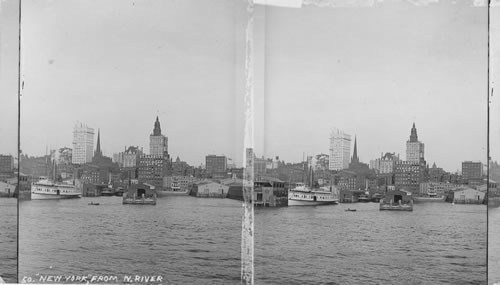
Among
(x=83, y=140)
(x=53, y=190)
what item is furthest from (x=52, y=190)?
(x=83, y=140)

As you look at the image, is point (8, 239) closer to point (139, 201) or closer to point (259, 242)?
point (139, 201)

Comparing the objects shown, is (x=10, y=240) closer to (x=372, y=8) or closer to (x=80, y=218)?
(x=80, y=218)

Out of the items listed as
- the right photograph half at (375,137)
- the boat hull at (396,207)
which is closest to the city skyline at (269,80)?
the right photograph half at (375,137)

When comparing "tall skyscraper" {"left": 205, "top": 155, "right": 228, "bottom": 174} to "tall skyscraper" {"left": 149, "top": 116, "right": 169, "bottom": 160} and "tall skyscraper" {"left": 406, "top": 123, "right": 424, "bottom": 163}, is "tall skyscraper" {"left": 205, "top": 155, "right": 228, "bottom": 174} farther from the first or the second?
"tall skyscraper" {"left": 406, "top": 123, "right": 424, "bottom": 163}

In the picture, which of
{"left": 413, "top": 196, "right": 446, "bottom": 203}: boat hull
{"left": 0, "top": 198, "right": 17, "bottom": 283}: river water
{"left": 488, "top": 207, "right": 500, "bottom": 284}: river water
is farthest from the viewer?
{"left": 0, "top": 198, "right": 17, "bottom": 283}: river water

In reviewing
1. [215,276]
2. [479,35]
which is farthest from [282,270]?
[479,35]

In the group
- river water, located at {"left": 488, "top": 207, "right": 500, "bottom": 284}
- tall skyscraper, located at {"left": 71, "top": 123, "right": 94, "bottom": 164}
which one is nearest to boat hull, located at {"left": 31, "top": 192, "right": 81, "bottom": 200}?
tall skyscraper, located at {"left": 71, "top": 123, "right": 94, "bottom": 164}
